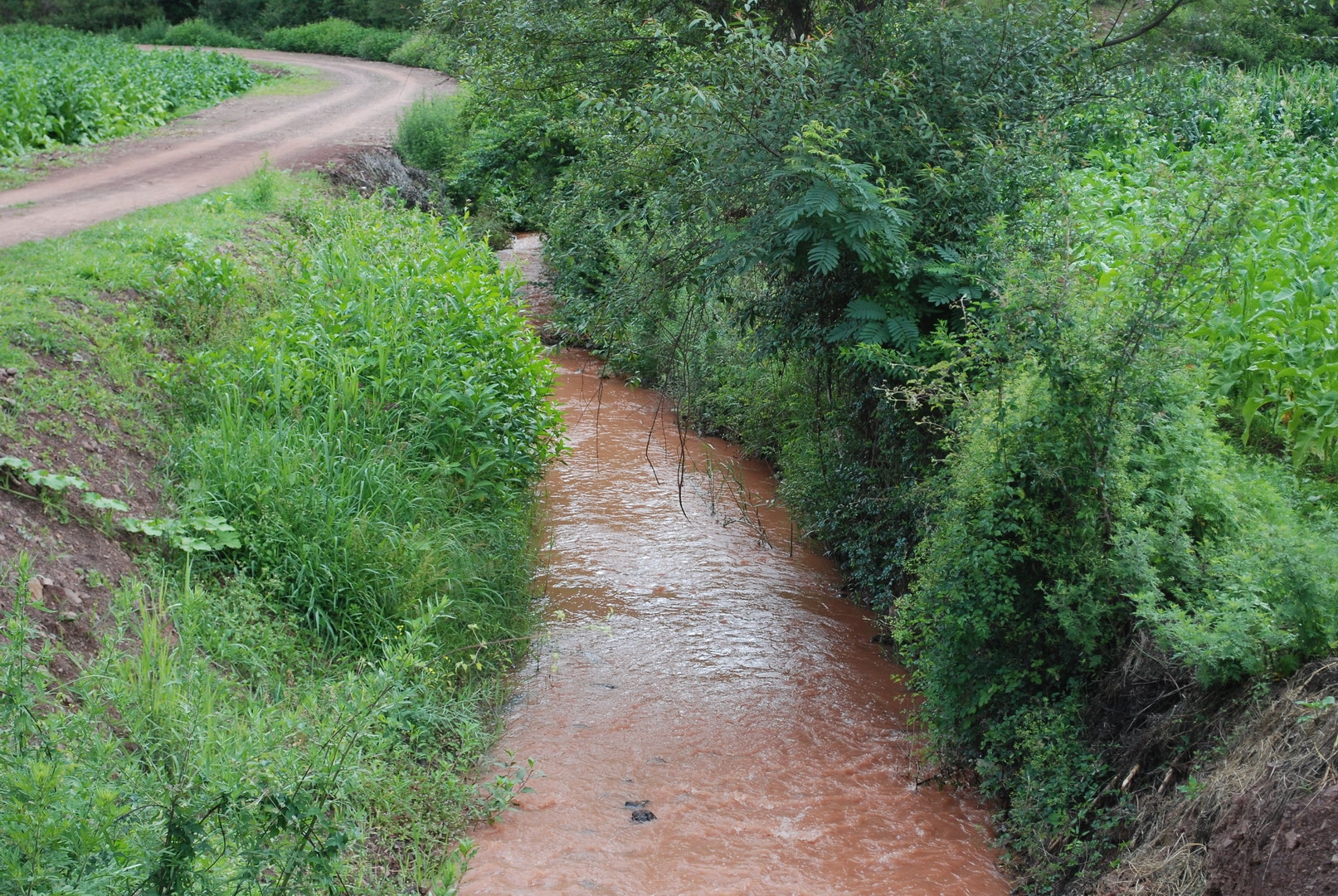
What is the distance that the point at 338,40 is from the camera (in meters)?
35.4

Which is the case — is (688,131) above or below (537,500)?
above

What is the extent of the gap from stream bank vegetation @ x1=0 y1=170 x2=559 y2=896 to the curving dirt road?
1585 millimetres

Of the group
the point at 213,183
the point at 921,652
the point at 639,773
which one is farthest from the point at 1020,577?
the point at 213,183

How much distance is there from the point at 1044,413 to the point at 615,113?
4806 mm

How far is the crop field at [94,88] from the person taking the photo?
48.6 feet

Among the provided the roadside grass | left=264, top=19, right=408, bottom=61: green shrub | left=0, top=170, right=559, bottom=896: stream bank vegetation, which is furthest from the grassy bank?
left=0, top=170, right=559, bottom=896: stream bank vegetation

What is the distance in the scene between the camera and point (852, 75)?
6871 millimetres

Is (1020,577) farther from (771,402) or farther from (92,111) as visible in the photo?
(92,111)

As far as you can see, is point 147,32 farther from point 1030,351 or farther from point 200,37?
point 1030,351

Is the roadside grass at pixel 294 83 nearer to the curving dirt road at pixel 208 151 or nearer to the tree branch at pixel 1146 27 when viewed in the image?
the curving dirt road at pixel 208 151

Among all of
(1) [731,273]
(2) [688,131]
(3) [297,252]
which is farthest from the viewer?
(3) [297,252]

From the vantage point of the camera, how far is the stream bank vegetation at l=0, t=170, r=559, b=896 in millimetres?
3355

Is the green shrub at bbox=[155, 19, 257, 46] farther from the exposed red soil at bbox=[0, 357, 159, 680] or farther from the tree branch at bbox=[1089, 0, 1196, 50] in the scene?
the tree branch at bbox=[1089, 0, 1196, 50]

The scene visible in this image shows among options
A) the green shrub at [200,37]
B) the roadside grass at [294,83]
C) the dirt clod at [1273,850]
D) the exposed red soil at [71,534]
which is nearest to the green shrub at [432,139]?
the roadside grass at [294,83]
